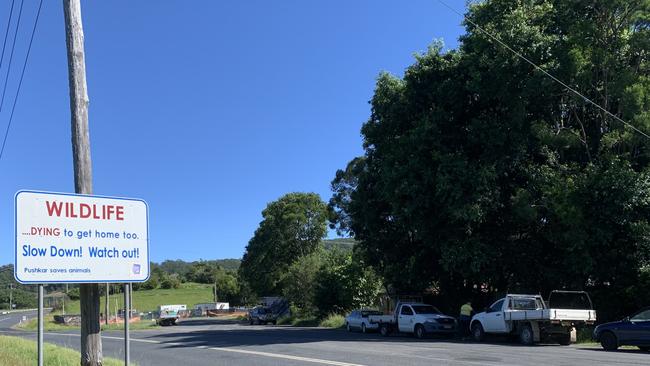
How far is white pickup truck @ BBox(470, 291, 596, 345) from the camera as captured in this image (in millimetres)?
22406

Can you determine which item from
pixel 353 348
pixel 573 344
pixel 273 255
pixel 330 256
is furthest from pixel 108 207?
pixel 273 255

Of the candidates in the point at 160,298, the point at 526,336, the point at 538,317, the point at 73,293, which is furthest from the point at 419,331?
the point at 73,293

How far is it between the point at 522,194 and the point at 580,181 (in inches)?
94.5

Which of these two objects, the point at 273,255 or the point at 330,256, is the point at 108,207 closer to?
the point at 330,256

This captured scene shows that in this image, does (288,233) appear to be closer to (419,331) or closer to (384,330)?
(384,330)

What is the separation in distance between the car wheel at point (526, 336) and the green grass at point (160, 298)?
86.5 meters

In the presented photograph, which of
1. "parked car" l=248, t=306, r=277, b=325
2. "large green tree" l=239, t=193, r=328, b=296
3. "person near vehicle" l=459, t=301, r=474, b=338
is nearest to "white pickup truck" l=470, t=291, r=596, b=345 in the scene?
"person near vehicle" l=459, t=301, r=474, b=338

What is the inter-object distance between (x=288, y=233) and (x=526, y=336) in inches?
2018

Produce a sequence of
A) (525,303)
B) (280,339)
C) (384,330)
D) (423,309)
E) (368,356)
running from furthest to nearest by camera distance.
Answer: (384,330) → (423,309) → (280,339) → (525,303) → (368,356)

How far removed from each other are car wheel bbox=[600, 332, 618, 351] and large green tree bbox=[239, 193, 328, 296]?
52.7 metres

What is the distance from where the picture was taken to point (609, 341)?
788 inches

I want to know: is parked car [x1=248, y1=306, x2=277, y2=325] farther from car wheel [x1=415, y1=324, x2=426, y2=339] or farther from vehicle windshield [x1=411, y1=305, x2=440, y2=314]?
car wheel [x1=415, y1=324, x2=426, y2=339]

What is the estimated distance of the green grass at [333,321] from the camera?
45.3 metres

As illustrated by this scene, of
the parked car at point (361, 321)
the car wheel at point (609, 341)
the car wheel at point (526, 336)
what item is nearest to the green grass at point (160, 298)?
the parked car at point (361, 321)
